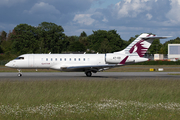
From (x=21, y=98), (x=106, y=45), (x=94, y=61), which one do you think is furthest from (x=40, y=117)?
(x=106, y=45)

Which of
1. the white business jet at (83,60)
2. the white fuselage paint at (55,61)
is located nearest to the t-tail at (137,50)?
the white business jet at (83,60)

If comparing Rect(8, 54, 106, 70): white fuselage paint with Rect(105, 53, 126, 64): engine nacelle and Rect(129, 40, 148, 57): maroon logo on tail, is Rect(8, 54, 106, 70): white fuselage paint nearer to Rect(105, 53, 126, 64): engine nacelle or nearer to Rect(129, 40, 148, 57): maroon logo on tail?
Rect(105, 53, 126, 64): engine nacelle

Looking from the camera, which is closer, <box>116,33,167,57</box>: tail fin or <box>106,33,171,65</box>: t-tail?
<box>106,33,171,65</box>: t-tail

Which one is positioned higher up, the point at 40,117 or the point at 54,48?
the point at 54,48

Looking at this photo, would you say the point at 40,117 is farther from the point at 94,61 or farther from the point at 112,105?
the point at 94,61

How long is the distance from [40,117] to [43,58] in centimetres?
2142

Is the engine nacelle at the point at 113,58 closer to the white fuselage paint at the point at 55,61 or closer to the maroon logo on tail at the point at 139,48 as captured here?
the white fuselage paint at the point at 55,61

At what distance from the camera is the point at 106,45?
109 metres

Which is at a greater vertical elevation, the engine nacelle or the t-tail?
→ the t-tail

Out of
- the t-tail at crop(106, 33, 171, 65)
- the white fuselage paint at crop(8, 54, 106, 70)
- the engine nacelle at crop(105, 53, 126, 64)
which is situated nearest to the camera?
the white fuselage paint at crop(8, 54, 106, 70)

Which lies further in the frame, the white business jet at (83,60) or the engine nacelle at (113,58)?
the engine nacelle at (113,58)

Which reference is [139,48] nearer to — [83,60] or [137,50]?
[137,50]

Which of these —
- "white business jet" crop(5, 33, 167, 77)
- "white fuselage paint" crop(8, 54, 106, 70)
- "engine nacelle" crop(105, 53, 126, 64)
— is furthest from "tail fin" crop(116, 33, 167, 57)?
"white fuselage paint" crop(8, 54, 106, 70)

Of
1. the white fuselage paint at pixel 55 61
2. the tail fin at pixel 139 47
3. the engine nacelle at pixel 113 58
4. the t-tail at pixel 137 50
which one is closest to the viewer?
the white fuselage paint at pixel 55 61
